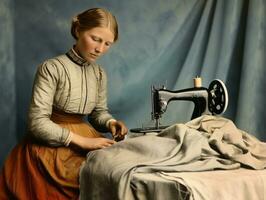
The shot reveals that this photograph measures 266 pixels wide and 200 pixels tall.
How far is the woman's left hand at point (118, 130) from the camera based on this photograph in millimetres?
1806

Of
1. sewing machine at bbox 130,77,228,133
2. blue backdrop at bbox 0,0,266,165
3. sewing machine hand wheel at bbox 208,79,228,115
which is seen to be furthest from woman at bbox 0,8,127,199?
blue backdrop at bbox 0,0,266,165

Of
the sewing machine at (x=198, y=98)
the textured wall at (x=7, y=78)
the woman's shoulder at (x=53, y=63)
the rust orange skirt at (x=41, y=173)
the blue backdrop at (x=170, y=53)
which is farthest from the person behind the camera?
the blue backdrop at (x=170, y=53)

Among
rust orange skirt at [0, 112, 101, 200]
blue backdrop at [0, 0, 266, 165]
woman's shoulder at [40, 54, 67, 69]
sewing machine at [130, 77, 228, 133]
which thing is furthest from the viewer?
blue backdrop at [0, 0, 266, 165]

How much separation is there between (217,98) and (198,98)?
0.23ft

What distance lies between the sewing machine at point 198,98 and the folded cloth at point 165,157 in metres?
0.27

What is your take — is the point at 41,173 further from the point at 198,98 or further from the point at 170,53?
the point at 170,53

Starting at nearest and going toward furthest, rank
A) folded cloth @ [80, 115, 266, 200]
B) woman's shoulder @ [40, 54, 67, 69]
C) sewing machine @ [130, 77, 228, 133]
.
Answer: folded cloth @ [80, 115, 266, 200]
woman's shoulder @ [40, 54, 67, 69]
sewing machine @ [130, 77, 228, 133]

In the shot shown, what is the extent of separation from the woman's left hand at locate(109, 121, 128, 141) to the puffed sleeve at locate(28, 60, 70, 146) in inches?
9.8

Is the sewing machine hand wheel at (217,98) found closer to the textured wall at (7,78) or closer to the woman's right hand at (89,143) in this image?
the woman's right hand at (89,143)

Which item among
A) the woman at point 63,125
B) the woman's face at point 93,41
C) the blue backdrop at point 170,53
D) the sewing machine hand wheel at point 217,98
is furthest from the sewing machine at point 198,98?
the blue backdrop at point 170,53

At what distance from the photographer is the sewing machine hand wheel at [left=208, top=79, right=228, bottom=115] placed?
1833 mm

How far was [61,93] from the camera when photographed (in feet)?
5.64

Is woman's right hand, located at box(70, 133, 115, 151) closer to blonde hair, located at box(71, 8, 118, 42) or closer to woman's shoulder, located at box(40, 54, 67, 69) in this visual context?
woman's shoulder, located at box(40, 54, 67, 69)

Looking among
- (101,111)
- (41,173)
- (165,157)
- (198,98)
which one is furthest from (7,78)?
(165,157)
